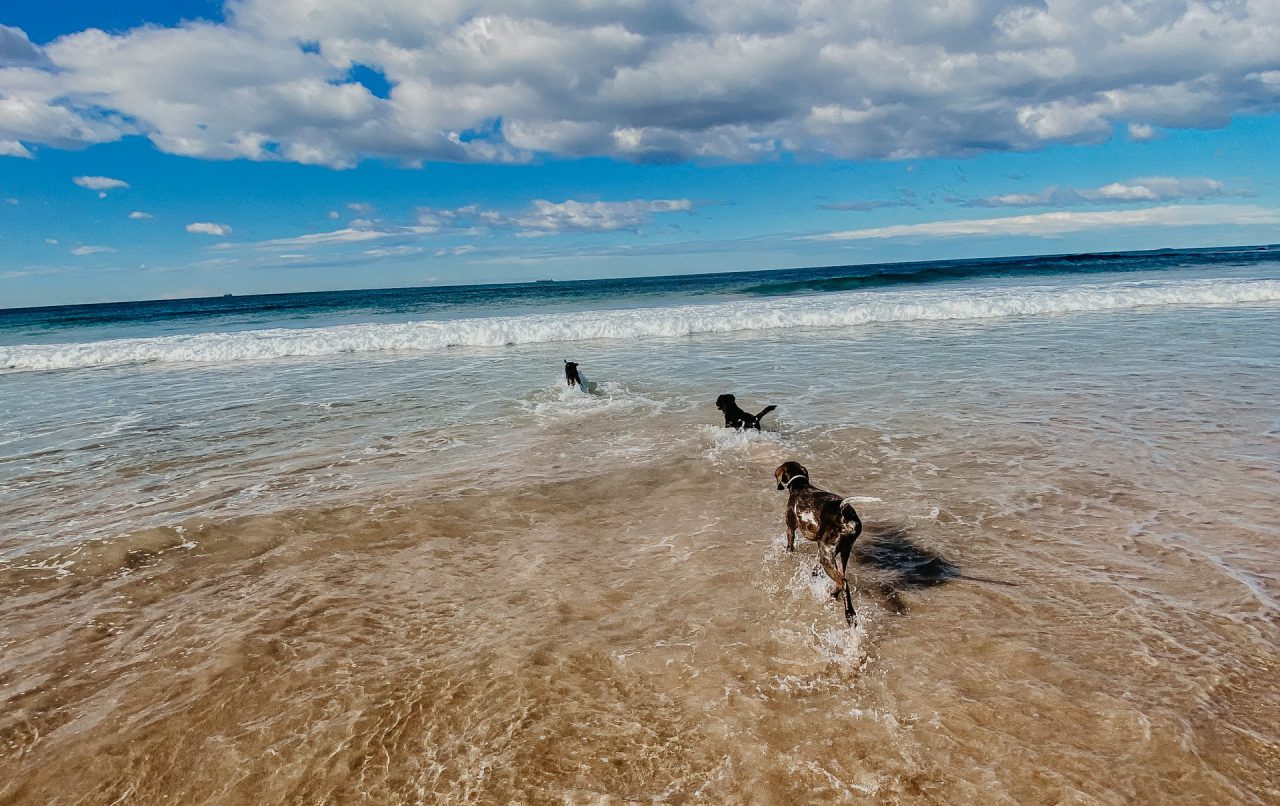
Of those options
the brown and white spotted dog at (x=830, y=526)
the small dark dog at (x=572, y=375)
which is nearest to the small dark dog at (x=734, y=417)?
the brown and white spotted dog at (x=830, y=526)

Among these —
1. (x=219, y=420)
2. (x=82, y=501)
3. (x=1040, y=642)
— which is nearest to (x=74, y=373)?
(x=219, y=420)

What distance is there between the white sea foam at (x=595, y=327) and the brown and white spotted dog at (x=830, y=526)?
66.5 ft

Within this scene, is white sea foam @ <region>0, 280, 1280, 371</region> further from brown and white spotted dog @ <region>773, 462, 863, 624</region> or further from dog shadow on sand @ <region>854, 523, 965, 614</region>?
brown and white spotted dog @ <region>773, 462, 863, 624</region>

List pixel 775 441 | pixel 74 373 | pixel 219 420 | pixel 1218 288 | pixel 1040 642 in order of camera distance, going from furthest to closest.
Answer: pixel 1218 288 < pixel 74 373 < pixel 219 420 < pixel 775 441 < pixel 1040 642

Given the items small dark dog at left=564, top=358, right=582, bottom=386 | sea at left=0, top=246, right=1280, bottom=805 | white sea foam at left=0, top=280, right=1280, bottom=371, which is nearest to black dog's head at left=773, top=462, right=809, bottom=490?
sea at left=0, top=246, right=1280, bottom=805

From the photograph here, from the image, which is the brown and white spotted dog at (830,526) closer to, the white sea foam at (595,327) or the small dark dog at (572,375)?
the small dark dog at (572,375)

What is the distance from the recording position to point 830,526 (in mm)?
4484

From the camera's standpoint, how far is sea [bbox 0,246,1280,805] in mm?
3156

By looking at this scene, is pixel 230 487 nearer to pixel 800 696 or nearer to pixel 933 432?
pixel 800 696

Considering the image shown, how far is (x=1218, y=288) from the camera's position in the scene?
2788 centimetres

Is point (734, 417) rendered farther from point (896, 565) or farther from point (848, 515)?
point (848, 515)

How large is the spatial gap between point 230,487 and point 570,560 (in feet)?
16.8

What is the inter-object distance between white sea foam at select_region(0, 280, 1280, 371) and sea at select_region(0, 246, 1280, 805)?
523 inches

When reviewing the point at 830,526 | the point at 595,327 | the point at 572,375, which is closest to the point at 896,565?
the point at 830,526
